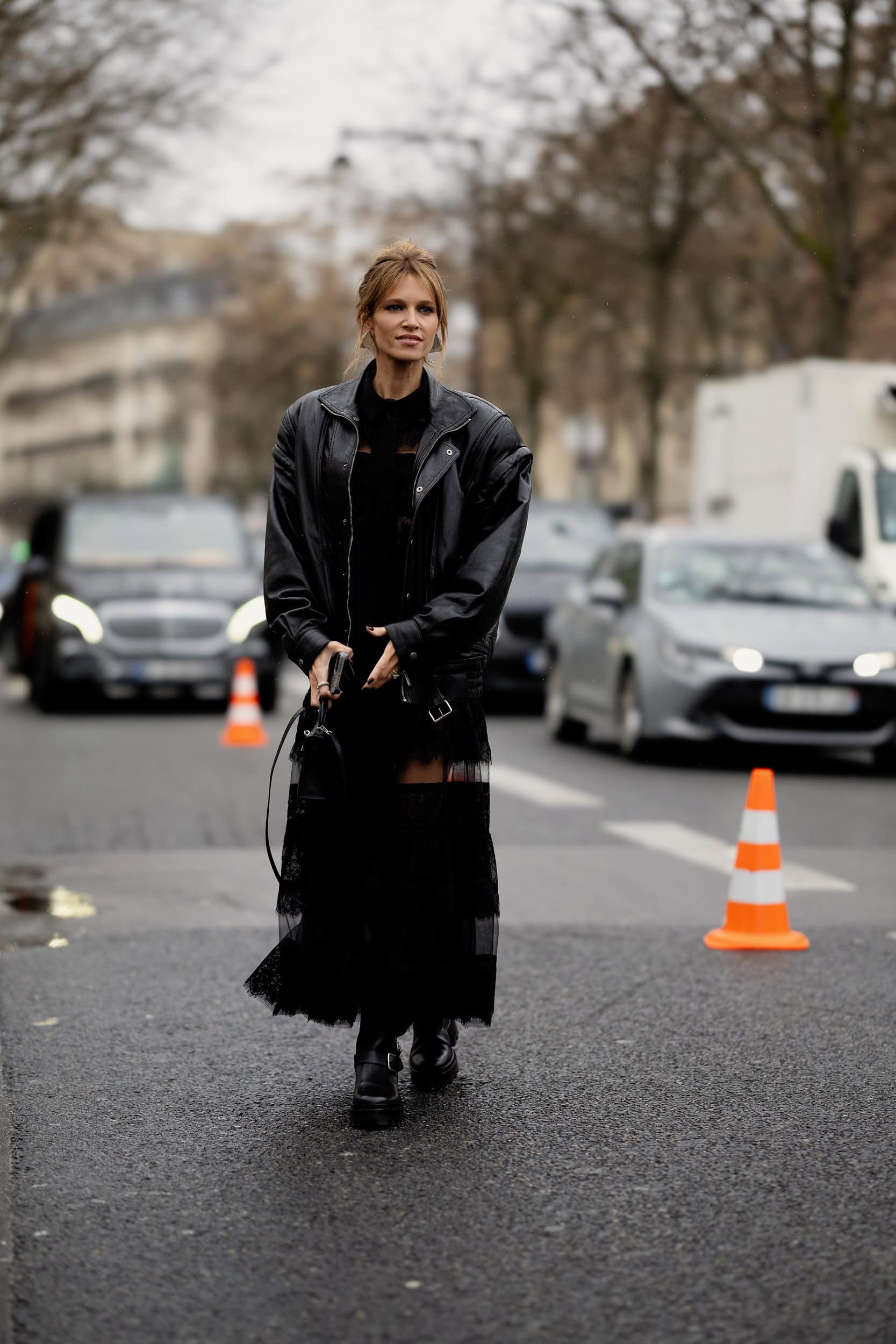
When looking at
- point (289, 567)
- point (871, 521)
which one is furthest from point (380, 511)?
point (871, 521)

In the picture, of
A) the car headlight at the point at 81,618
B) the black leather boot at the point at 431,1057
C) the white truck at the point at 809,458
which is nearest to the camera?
the black leather boot at the point at 431,1057

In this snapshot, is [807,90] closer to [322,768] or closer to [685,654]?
[685,654]

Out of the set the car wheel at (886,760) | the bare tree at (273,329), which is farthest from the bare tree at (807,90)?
the bare tree at (273,329)

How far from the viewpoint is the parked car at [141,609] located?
738 inches

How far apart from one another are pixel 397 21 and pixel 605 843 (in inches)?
597

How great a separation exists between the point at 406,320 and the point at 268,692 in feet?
46.8

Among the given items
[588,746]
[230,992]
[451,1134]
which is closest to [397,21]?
[588,746]

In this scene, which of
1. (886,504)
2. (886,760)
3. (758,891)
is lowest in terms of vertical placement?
(886,760)

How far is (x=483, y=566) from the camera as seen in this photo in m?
4.91

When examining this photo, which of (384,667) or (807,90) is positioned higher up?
(807,90)

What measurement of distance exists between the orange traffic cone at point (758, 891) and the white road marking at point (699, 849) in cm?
138

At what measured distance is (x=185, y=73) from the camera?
1043 inches

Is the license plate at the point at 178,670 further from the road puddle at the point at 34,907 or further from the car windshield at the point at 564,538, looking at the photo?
the road puddle at the point at 34,907

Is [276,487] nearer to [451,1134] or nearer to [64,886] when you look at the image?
[451,1134]
